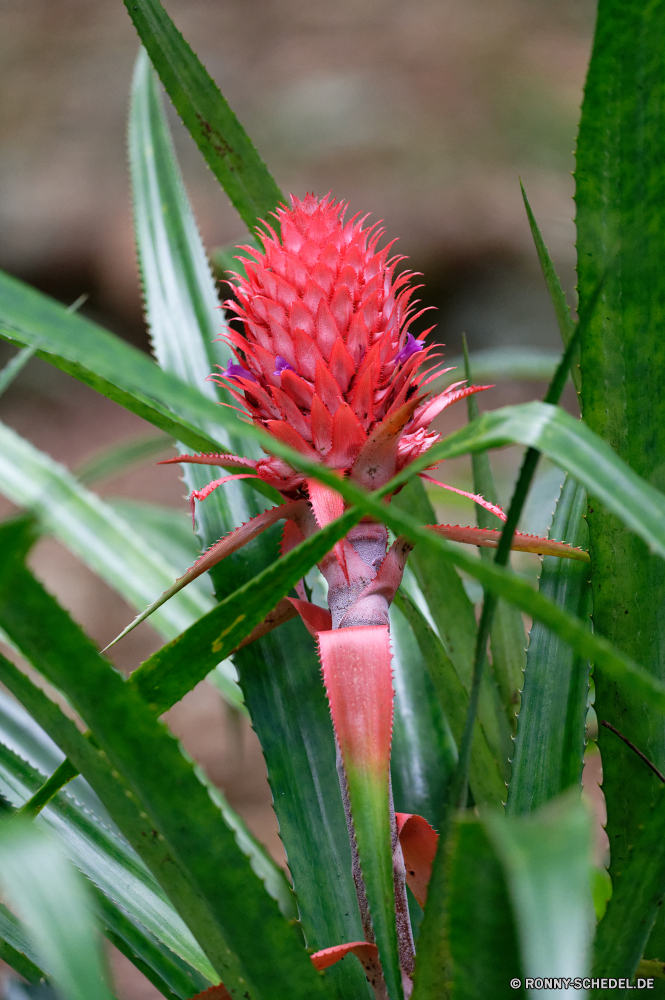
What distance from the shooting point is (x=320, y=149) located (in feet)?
7.97

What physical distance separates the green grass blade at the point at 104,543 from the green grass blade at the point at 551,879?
477 millimetres

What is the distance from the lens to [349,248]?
353 millimetres

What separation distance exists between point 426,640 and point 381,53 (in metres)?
2.67

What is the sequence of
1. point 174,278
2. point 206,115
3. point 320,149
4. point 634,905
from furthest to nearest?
point 320,149 → point 174,278 → point 206,115 → point 634,905

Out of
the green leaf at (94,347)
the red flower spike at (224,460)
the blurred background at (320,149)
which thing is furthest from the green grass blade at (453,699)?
the blurred background at (320,149)

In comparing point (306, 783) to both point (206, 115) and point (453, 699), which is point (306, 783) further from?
point (206, 115)

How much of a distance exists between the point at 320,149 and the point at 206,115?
2.18 metres

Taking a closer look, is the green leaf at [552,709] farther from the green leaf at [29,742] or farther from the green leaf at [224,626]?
the green leaf at [29,742]

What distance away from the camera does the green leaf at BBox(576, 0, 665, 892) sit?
0.33m

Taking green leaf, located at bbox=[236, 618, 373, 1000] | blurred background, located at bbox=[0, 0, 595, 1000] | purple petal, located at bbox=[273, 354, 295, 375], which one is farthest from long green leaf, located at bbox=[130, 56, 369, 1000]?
blurred background, located at bbox=[0, 0, 595, 1000]

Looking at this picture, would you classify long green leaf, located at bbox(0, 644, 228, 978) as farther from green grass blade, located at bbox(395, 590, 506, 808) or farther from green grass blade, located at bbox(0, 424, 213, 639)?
green grass blade, located at bbox(0, 424, 213, 639)

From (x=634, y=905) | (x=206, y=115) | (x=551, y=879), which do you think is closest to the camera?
(x=551, y=879)

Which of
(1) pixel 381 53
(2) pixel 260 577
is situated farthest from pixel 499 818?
(1) pixel 381 53

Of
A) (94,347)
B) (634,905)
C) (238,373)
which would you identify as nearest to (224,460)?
(238,373)
